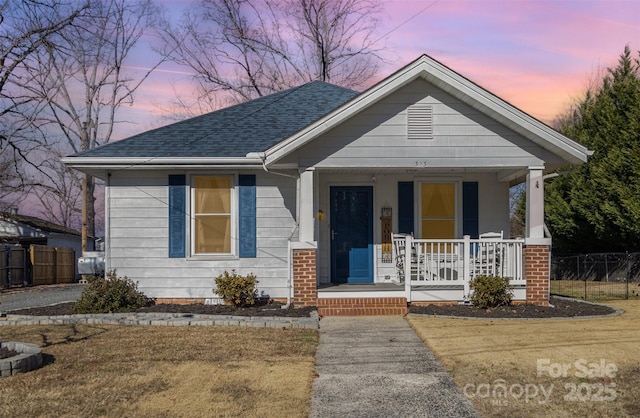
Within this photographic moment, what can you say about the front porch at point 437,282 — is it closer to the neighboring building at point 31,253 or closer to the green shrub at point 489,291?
the green shrub at point 489,291

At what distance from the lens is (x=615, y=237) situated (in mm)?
20781

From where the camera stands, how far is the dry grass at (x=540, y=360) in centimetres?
638

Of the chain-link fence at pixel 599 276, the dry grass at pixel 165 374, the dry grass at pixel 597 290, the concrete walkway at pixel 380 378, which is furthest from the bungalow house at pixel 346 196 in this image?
the chain-link fence at pixel 599 276

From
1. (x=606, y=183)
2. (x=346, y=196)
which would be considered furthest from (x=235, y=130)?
(x=606, y=183)

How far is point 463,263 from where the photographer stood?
12711mm

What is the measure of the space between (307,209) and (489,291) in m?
3.66

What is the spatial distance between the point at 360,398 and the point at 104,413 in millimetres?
2480

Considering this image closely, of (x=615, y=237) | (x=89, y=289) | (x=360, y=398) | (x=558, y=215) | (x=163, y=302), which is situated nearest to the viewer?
(x=360, y=398)

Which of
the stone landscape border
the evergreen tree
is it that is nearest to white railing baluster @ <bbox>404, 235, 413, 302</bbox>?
the stone landscape border

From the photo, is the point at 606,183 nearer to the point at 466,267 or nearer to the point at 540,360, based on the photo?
the point at 466,267

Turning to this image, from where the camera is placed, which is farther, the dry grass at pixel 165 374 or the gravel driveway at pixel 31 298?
the gravel driveway at pixel 31 298

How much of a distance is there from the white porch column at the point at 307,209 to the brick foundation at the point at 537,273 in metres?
4.12

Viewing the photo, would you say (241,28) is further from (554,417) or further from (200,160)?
(554,417)

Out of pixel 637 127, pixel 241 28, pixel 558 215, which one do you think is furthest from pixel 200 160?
pixel 241 28
